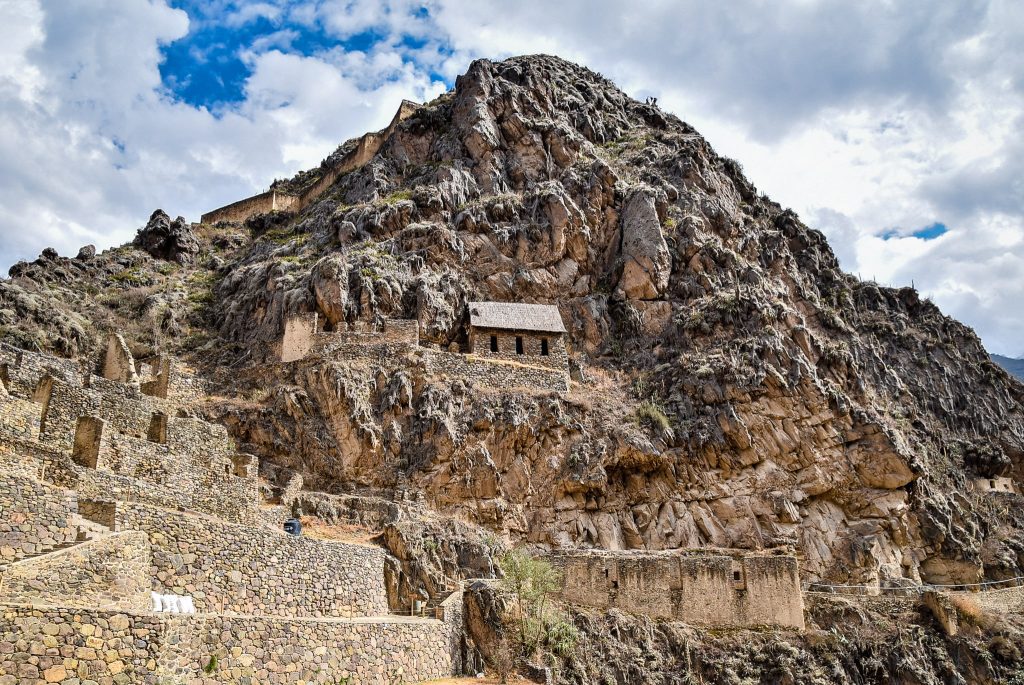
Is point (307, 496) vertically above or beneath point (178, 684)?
above

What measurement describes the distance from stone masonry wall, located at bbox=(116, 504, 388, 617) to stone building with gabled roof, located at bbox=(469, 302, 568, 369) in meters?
18.0

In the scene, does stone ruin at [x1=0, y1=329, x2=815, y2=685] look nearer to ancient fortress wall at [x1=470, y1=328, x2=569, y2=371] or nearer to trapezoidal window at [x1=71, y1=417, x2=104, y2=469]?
trapezoidal window at [x1=71, y1=417, x2=104, y2=469]

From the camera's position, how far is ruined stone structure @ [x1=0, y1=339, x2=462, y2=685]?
1705 cm

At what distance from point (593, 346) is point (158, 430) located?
2659cm

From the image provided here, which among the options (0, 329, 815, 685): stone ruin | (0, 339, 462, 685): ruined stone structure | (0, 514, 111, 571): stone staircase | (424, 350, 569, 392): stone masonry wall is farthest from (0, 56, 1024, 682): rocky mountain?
(0, 514, 111, 571): stone staircase

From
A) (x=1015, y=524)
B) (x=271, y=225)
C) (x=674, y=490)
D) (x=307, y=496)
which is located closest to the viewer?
(x=307, y=496)

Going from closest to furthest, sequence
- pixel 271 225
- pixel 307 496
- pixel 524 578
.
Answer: pixel 524 578 < pixel 307 496 < pixel 271 225

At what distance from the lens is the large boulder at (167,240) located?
60125mm

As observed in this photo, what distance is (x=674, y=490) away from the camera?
135 feet

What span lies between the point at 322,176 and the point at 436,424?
115ft

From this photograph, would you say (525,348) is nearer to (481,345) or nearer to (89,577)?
(481,345)

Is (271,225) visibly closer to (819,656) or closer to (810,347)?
(810,347)

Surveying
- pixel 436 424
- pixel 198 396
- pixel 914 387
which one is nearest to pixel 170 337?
pixel 198 396

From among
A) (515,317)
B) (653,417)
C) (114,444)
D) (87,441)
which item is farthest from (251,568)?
(515,317)
